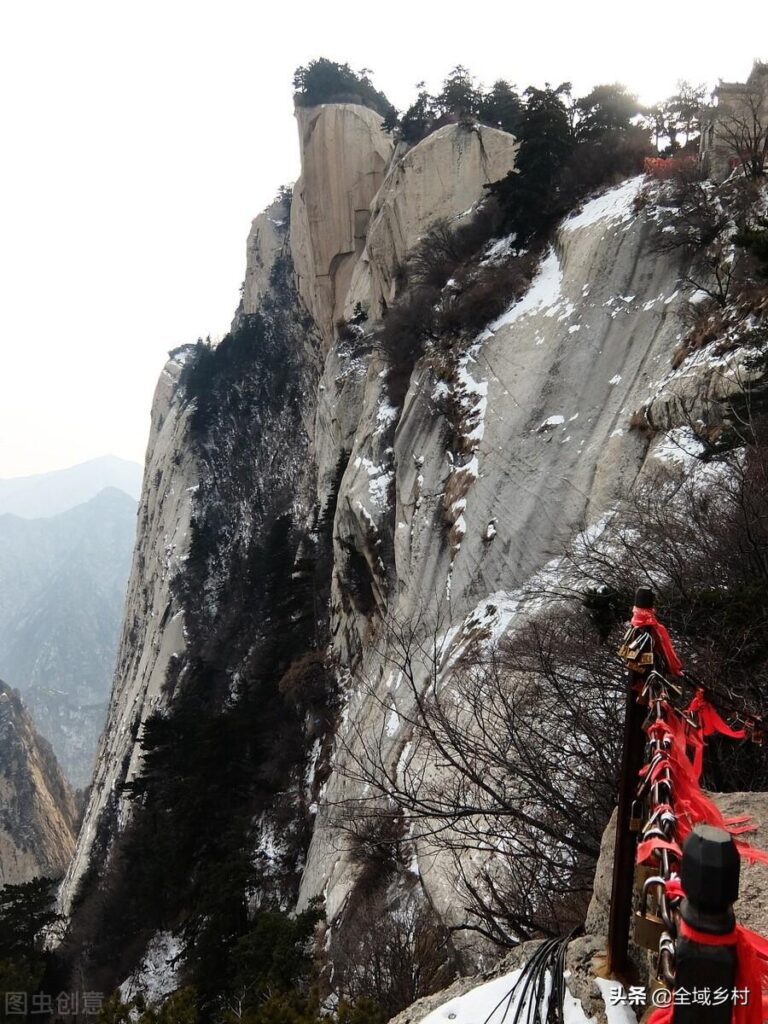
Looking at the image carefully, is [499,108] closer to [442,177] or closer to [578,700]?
[442,177]

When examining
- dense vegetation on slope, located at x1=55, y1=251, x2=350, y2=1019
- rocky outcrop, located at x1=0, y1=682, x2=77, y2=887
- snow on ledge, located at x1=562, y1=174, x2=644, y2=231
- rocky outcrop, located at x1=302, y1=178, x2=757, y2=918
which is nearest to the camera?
rocky outcrop, located at x1=302, y1=178, x2=757, y2=918

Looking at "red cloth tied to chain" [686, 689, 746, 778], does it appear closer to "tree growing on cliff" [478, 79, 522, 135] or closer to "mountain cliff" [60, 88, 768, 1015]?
"mountain cliff" [60, 88, 768, 1015]

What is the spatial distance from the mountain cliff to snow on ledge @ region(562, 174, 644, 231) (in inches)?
5.6

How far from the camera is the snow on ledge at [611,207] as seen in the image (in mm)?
14875

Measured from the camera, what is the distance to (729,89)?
1361cm

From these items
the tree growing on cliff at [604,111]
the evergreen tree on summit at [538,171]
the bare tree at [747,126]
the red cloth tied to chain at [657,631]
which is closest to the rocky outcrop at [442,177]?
the tree growing on cliff at [604,111]

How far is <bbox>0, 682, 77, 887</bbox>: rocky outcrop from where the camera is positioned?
5222 centimetres

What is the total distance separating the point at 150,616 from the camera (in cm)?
3869

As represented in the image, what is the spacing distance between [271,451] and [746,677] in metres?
37.2

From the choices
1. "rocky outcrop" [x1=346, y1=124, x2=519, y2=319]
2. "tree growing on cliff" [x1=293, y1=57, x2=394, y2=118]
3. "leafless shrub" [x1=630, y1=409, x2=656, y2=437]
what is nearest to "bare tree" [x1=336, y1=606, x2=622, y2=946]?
"leafless shrub" [x1=630, y1=409, x2=656, y2=437]

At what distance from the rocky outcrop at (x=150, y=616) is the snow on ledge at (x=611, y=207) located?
2869 centimetres

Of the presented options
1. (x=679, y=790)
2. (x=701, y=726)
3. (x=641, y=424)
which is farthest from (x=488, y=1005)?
(x=641, y=424)

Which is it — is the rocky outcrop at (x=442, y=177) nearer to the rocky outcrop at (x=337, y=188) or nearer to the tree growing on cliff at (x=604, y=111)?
the tree growing on cliff at (x=604, y=111)

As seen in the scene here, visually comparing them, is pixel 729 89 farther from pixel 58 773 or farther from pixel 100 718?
pixel 100 718
